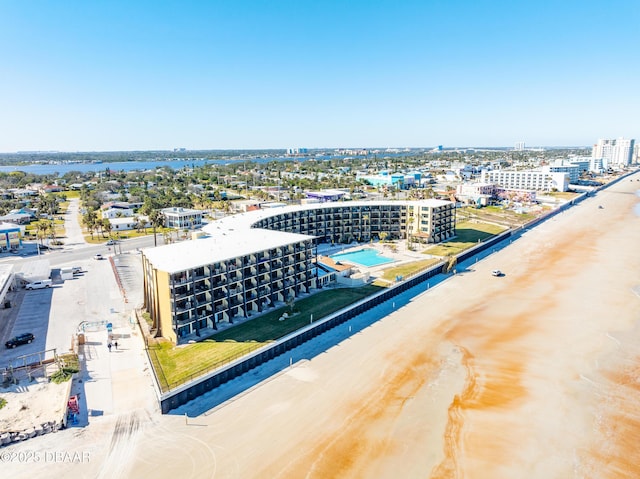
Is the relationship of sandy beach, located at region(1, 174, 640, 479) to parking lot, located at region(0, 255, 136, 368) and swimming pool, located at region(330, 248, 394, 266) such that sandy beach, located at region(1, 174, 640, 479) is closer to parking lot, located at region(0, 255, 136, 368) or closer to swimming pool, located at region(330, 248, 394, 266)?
parking lot, located at region(0, 255, 136, 368)

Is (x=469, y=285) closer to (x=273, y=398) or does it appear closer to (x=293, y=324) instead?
(x=293, y=324)

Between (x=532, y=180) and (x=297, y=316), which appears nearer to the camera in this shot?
(x=297, y=316)

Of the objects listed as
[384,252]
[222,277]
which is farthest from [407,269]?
[222,277]

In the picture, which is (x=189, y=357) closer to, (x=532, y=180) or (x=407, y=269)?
(x=407, y=269)

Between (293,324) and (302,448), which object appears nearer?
(302,448)

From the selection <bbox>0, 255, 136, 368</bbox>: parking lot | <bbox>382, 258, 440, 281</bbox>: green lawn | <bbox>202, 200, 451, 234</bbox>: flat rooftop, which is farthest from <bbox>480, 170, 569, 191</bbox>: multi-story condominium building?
<bbox>0, 255, 136, 368</bbox>: parking lot

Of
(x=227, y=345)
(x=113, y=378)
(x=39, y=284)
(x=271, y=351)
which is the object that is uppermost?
(x=39, y=284)

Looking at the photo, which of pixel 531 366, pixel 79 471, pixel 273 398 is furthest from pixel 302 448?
pixel 531 366
